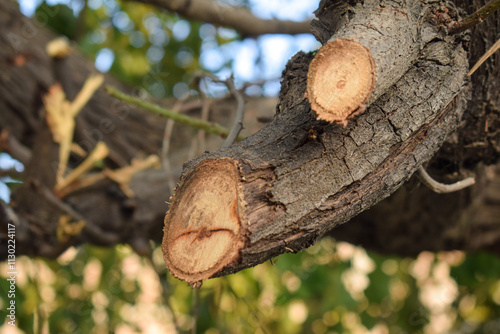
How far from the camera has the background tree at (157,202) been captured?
1.17 metres

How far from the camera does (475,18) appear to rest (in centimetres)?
65

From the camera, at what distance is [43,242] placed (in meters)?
1.21

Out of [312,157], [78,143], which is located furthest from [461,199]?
[78,143]

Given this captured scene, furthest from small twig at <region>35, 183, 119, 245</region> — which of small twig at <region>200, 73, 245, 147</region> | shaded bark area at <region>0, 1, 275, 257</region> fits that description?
small twig at <region>200, 73, 245, 147</region>

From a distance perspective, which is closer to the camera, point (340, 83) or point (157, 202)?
point (340, 83)

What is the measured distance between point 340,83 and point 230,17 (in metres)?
1.23

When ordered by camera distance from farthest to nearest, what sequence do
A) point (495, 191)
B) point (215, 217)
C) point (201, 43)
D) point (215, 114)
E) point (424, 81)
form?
point (201, 43), point (215, 114), point (495, 191), point (424, 81), point (215, 217)

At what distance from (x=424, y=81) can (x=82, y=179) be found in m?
0.91

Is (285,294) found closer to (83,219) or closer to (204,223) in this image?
(83,219)

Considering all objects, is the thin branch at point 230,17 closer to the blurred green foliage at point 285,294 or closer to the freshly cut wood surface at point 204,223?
the blurred green foliage at point 285,294

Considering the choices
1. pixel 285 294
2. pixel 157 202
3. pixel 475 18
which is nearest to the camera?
pixel 475 18

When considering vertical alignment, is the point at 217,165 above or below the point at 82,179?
above

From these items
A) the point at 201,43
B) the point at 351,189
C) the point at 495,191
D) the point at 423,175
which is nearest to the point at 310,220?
the point at 351,189

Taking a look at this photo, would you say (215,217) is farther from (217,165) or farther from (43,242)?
(43,242)
